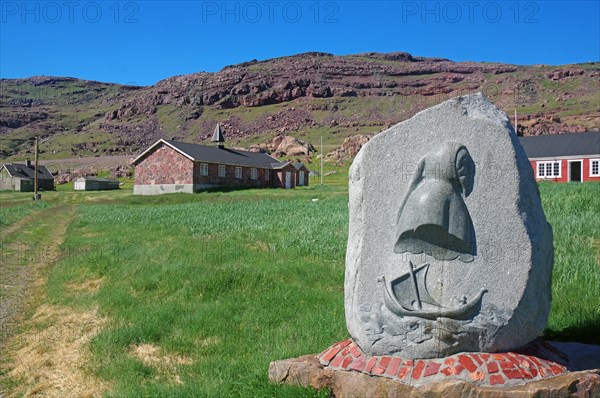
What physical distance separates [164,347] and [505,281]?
4.03 meters

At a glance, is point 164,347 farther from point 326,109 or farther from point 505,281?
point 326,109

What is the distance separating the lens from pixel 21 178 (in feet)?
229

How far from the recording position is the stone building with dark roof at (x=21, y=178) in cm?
7006

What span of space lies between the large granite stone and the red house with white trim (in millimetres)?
41653

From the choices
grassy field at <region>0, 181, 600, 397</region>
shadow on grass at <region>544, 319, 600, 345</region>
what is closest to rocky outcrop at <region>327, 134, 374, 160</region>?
grassy field at <region>0, 181, 600, 397</region>

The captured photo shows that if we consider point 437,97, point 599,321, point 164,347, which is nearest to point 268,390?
point 164,347

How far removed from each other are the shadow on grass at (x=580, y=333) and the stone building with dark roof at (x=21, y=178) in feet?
245

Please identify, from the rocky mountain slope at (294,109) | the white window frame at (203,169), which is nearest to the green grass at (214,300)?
the white window frame at (203,169)

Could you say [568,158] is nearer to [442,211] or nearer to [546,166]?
[546,166]

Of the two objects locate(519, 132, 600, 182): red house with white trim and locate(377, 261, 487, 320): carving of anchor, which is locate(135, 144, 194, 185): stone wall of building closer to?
locate(519, 132, 600, 182): red house with white trim

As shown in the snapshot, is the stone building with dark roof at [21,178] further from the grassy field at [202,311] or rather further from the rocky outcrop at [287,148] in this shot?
the grassy field at [202,311]

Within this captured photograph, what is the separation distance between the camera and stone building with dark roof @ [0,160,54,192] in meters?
70.1

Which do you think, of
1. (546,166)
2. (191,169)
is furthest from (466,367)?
(191,169)

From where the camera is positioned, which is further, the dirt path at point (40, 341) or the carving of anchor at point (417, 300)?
the dirt path at point (40, 341)
